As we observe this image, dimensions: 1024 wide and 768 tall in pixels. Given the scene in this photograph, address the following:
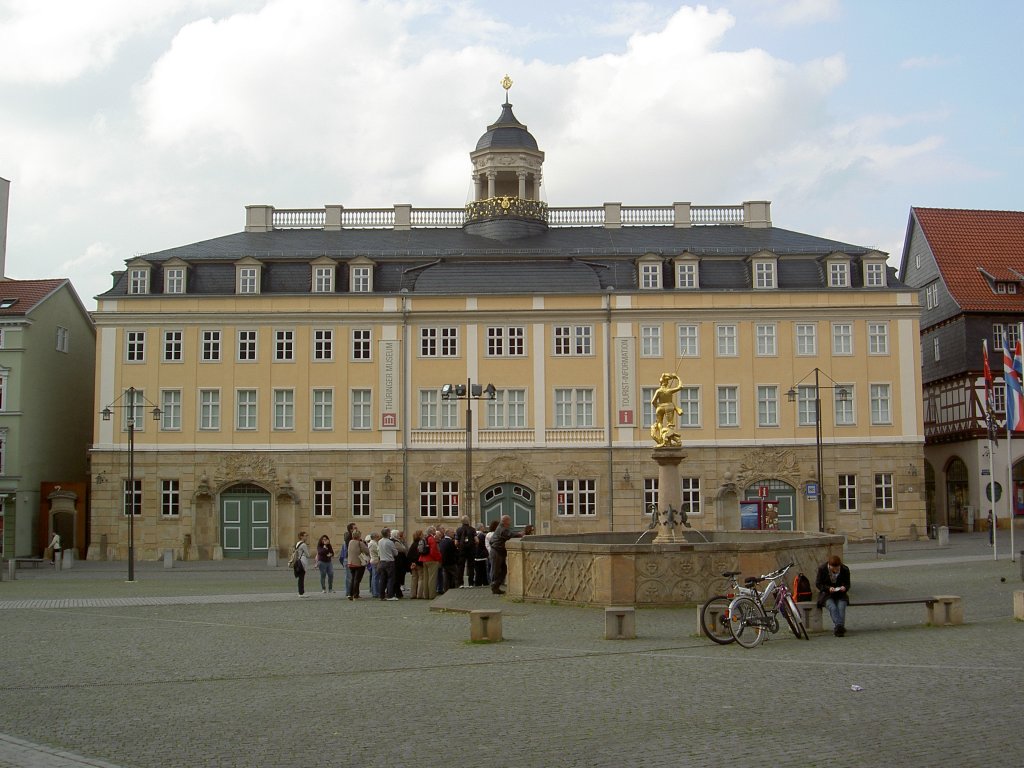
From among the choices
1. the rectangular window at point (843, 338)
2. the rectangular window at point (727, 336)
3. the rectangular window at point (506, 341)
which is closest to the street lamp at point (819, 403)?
the rectangular window at point (843, 338)

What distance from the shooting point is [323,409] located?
5181 centimetres

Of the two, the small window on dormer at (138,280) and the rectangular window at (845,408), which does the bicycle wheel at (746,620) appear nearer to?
the rectangular window at (845,408)

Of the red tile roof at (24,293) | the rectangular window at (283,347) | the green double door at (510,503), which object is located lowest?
the green double door at (510,503)

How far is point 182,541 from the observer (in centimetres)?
5062

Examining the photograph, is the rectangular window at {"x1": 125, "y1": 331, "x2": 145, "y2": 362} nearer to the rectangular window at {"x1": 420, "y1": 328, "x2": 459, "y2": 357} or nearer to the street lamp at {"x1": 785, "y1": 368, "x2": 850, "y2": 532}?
the rectangular window at {"x1": 420, "y1": 328, "x2": 459, "y2": 357}

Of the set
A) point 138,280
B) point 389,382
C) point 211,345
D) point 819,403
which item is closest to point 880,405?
point 819,403

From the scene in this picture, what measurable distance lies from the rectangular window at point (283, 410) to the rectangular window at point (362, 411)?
8.29 ft

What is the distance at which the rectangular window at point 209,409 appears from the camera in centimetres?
5156

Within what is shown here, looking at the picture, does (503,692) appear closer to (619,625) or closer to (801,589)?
(619,625)

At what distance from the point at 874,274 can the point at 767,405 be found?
7.39 metres

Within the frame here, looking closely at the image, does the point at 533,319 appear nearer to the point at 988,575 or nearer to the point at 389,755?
the point at 988,575

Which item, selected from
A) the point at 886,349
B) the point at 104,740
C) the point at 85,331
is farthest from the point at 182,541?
the point at 104,740

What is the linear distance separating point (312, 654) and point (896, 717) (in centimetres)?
894

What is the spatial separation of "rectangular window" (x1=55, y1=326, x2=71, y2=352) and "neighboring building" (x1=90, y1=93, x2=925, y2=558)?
574cm
